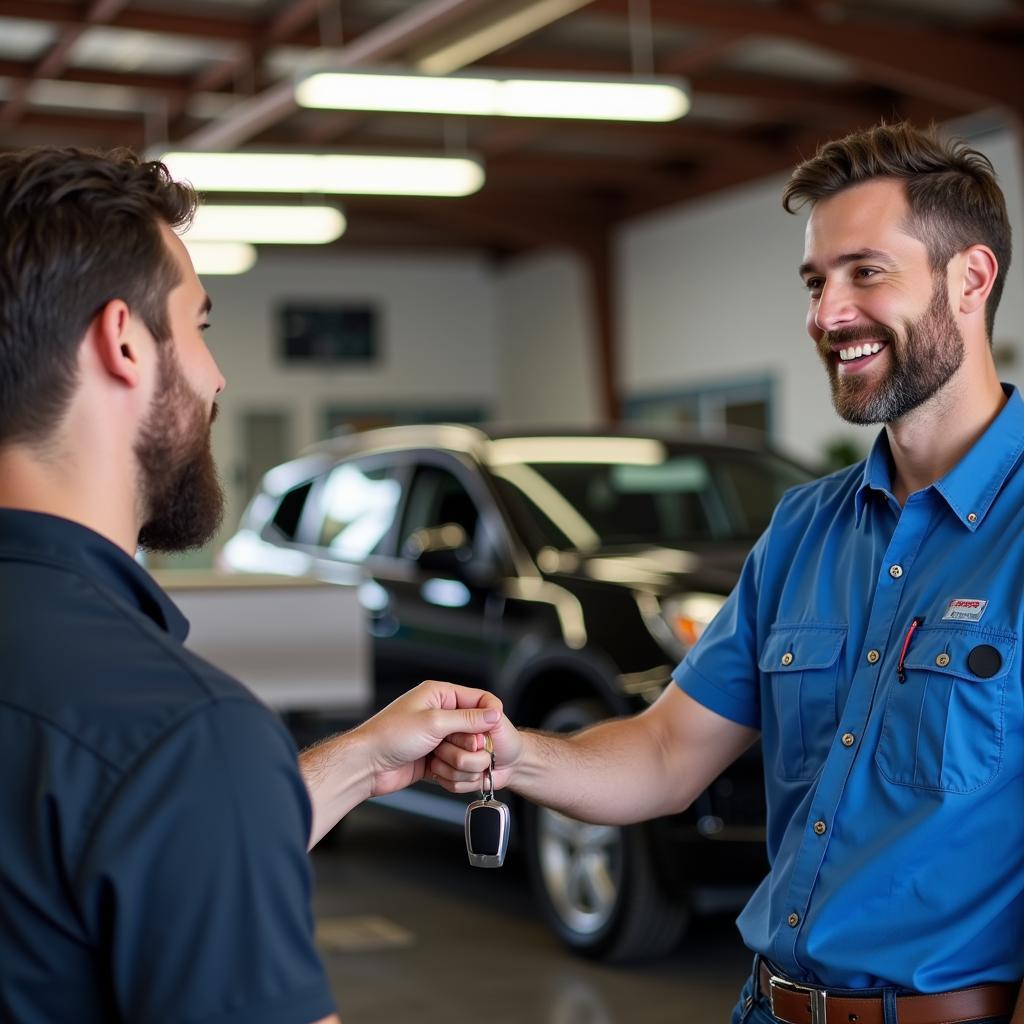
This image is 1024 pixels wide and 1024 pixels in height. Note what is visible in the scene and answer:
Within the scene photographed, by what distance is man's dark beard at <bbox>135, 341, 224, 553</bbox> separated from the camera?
1.32m

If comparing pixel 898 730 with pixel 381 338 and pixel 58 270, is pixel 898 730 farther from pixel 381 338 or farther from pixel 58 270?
pixel 381 338

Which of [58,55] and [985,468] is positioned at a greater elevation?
[58,55]

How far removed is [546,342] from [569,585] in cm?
1456

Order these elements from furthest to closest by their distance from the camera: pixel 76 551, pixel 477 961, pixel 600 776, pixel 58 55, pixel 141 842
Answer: pixel 58 55, pixel 477 961, pixel 600 776, pixel 76 551, pixel 141 842

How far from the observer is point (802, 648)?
2107mm

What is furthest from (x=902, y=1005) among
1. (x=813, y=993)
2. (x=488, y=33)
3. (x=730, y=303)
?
(x=730, y=303)

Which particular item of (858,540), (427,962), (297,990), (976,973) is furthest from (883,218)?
(427,962)

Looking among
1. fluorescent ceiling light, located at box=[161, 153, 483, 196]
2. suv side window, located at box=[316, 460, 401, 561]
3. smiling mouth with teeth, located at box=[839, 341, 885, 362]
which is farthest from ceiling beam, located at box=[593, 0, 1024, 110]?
smiling mouth with teeth, located at box=[839, 341, 885, 362]

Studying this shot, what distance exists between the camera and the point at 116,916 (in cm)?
107

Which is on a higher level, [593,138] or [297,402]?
[593,138]

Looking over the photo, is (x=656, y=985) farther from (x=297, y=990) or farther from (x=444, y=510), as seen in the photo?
(x=297, y=990)

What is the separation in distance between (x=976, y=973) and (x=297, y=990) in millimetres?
1040

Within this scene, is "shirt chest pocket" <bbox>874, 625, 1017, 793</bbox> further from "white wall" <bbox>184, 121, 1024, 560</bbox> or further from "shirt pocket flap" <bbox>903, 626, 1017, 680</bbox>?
"white wall" <bbox>184, 121, 1024, 560</bbox>

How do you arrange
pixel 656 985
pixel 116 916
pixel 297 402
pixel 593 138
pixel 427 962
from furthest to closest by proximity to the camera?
pixel 297 402, pixel 593 138, pixel 427 962, pixel 656 985, pixel 116 916
